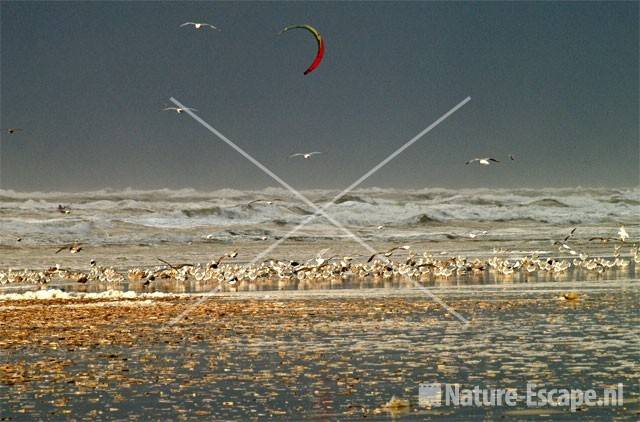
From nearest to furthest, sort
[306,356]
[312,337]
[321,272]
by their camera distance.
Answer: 1. [306,356]
2. [312,337]
3. [321,272]

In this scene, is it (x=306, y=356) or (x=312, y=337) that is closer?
(x=306, y=356)

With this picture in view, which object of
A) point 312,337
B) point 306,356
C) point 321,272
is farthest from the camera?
point 321,272

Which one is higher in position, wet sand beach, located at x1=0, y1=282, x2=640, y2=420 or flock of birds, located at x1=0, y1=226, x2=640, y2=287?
flock of birds, located at x1=0, y1=226, x2=640, y2=287

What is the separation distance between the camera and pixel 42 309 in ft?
90.3

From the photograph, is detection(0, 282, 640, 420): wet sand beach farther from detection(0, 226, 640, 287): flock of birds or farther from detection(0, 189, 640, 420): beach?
detection(0, 226, 640, 287): flock of birds

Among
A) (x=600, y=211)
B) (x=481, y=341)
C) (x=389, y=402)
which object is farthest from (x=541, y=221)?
(x=389, y=402)

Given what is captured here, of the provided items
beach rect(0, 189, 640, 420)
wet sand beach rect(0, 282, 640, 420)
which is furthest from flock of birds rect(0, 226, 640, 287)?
wet sand beach rect(0, 282, 640, 420)

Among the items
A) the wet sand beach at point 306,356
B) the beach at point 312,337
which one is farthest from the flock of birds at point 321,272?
the wet sand beach at point 306,356

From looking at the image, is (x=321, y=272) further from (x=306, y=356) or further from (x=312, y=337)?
(x=306, y=356)

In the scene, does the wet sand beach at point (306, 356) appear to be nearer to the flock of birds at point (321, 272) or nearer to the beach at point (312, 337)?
the beach at point (312, 337)

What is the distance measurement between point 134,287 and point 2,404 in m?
23.0

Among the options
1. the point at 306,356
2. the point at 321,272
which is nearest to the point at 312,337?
the point at 306,356

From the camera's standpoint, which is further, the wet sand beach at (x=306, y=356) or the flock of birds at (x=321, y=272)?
the flock of birds at (x=321, y=272)

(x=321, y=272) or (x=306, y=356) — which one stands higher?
(x=321, y=272)
